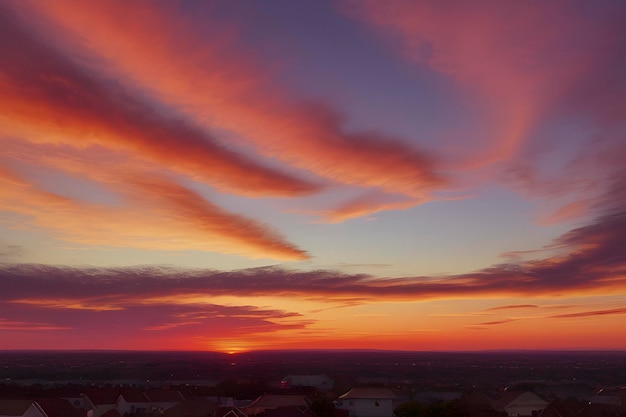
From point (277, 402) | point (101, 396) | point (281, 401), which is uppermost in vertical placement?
point (101, 396)

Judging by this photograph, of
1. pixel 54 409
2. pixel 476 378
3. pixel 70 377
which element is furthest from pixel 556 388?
pixel 70 377

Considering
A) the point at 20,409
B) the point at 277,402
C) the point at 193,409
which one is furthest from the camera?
the point at 277,402

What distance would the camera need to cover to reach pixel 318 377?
103312 mm

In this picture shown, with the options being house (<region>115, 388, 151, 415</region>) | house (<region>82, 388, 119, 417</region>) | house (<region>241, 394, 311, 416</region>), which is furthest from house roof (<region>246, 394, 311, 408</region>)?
house (<region>82, 388, 119, 417</region>)

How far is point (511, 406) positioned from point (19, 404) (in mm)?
48392

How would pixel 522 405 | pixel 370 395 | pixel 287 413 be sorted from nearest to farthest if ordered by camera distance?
pixel 287 413
pixel 370 395
pixel 522 405

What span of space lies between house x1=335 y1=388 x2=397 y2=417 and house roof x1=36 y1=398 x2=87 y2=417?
2623cm

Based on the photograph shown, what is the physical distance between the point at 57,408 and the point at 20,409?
3.63 metres

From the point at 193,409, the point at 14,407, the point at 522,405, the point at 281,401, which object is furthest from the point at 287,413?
the point at 522,405

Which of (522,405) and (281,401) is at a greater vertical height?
(281,401)

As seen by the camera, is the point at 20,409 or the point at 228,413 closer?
the point at 20,409

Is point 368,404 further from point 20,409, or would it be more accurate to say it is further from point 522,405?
point 20,409

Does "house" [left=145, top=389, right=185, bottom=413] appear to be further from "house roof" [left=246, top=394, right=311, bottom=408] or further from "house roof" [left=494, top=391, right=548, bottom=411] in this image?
"house roof" [left=494, top=391, right=548, bottom=411]

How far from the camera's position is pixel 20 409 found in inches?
1868
